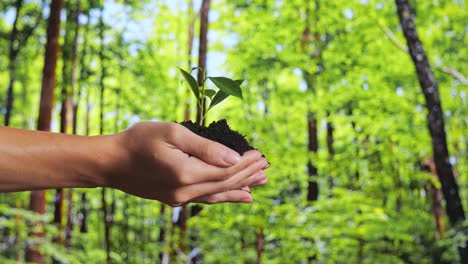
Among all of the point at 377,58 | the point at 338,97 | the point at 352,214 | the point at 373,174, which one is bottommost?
the point at 352,214

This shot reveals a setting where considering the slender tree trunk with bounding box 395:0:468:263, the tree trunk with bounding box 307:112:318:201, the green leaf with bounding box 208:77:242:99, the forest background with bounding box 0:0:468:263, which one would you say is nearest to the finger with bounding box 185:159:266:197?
the green leaf with bounding box 208:77:242:99

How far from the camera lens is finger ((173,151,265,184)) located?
1.25m

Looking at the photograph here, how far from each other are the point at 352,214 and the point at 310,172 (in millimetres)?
2937

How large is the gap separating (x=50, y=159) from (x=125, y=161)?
0.62 ft

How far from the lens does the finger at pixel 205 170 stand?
125cm

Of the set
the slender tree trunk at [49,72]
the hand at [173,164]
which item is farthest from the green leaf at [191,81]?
the slender tree trunk at [49,72]

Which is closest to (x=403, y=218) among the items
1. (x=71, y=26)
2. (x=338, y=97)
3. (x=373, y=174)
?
(x=373, y=174)

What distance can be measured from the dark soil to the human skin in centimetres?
15

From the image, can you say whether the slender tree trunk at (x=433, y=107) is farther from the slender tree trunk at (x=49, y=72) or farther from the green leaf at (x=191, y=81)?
the green leaf at (x=191, y=81)

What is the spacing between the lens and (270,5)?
830 centimetres

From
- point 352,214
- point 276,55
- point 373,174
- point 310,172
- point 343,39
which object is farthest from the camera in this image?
point 343,39

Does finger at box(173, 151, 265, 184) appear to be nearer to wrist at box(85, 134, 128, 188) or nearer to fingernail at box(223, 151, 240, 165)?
fingernail at box(223, 151, 240, 165)

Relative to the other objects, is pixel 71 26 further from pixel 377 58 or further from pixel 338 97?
pixel 377 58

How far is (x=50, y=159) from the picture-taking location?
1214mm
